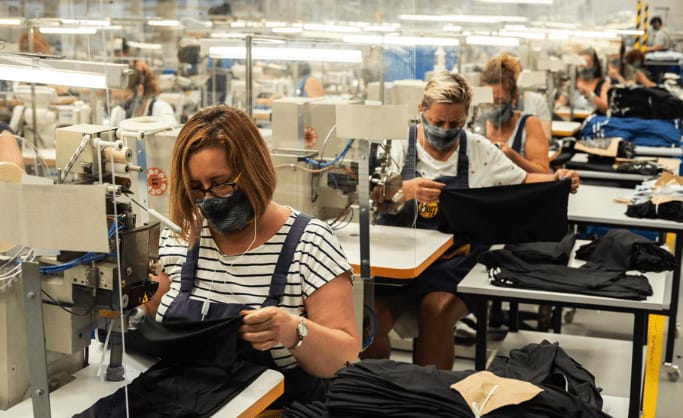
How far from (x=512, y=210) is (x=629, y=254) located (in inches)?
20.9

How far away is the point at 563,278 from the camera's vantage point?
340 centimetres

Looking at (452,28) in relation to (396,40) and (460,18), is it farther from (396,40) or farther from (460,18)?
(396,40)

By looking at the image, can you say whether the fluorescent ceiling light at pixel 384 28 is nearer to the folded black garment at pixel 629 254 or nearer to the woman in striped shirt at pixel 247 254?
the folded black garment at pixel 629 254

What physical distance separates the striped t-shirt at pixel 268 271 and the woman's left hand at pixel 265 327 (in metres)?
0.14

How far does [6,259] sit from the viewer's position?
1.68 m

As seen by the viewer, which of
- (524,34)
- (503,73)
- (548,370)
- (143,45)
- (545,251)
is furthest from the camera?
(143,45)

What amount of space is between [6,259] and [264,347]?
0.66 m

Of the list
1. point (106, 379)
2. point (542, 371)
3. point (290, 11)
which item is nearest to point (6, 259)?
point (106, 379)

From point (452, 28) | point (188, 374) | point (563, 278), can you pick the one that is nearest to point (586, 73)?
point (452, 28)

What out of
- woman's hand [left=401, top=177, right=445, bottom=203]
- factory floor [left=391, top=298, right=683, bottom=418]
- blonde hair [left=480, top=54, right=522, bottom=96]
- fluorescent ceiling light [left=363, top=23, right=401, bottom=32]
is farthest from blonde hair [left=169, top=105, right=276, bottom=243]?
blonde hair [left=480, top=54, right=522, bottom=96]

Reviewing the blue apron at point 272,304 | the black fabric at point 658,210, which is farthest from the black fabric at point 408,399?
the black fabric at point 658,210

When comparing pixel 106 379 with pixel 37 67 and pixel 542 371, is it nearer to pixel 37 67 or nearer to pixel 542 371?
pixel 37 67

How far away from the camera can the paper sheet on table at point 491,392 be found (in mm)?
1730

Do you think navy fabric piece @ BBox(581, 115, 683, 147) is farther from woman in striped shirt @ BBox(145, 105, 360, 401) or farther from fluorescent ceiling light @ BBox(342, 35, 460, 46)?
woman in striped shirt @ BBox(145, 105, 360, 401)
